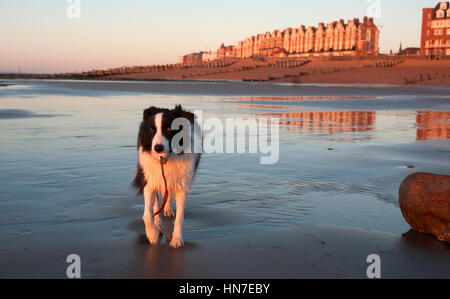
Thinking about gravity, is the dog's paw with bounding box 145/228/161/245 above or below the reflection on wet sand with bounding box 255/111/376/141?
below

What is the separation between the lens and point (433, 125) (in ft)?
47.7

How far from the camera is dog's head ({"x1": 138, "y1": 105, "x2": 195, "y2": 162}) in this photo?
4500mm

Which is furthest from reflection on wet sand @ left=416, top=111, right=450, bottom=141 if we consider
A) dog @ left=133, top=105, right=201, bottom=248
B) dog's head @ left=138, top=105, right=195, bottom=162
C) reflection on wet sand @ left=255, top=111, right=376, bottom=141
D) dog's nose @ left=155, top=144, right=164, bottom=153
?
dog's nose @ left=155, top=144, right=164, bottom=153

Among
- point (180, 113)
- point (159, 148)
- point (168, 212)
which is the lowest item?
point (168, 212)

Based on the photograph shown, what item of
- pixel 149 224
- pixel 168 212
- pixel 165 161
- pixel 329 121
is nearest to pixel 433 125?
pixel 329 121

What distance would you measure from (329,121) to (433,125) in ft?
11.0

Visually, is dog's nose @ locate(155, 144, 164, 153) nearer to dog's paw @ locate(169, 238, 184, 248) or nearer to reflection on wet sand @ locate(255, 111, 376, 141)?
dog's paw @ locate(169, 238, 184, 248)

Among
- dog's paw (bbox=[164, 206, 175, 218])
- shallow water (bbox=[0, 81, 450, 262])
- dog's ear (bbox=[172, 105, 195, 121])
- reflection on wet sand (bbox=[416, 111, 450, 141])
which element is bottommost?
dog's paw (bbox=[164, 206, 175, 218])

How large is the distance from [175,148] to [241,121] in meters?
10.8

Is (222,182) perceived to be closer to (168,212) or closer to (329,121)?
(168,212)

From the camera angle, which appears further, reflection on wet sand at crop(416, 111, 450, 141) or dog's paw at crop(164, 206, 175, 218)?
reflection on wet sand at crop(416, 111, 450, 141)

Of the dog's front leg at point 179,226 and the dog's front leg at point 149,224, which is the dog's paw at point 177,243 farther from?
the dog's front leg at point 149,224

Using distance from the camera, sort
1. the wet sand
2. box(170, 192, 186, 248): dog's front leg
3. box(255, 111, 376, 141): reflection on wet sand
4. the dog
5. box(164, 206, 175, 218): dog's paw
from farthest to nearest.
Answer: box(255, 111, 376, 141): reflection on wet sand, box(164, 206, 175, 218): dog's paw, box(170, 192, 186, 248): dog's front leg, the dog, the wet sand
